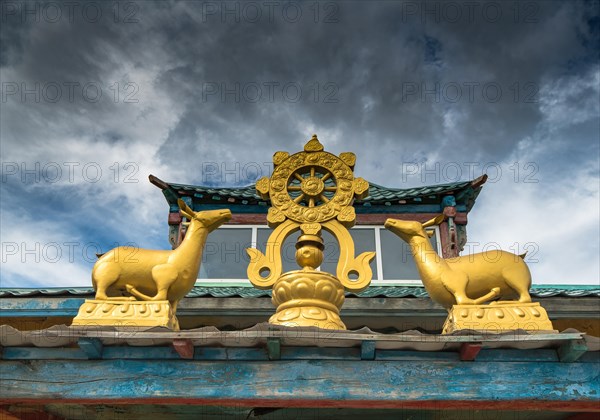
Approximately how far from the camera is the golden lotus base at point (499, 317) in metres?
3.61

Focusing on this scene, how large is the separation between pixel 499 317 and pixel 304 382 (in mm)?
1466

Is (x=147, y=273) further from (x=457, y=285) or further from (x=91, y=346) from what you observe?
(x=457, y=285)

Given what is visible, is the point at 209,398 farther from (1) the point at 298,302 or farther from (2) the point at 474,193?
(2) the point at 474,193

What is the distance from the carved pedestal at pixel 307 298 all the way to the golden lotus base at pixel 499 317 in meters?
0.82

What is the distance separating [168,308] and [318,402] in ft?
4.24

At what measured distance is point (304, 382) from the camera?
3141 millimetres

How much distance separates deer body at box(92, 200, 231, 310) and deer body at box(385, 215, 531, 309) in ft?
6.00

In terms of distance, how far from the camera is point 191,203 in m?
9.79

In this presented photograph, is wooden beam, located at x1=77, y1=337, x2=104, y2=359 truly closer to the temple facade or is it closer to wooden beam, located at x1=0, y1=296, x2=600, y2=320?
the temple facade

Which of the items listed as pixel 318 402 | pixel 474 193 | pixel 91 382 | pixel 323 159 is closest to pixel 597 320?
pixel 474 193

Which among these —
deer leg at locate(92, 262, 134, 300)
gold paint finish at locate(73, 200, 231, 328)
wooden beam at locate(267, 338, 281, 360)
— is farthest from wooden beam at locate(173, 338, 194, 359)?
deer leg at locate(92, 262, 134, 300)

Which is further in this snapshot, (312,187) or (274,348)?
(312,187)

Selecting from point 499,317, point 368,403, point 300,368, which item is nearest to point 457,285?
point 499,317

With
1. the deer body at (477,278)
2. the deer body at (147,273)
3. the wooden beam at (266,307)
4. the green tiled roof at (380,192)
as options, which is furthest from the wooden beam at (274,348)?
the green tiled roof at (380,192)
